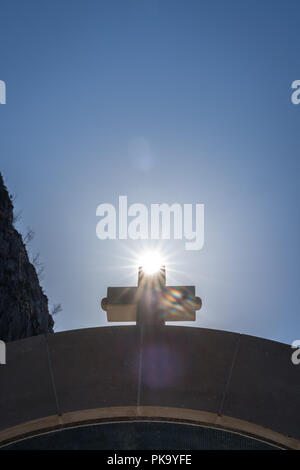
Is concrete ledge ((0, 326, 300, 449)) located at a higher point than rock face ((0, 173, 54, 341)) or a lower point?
lower

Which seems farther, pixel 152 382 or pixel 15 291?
pixel 15 291

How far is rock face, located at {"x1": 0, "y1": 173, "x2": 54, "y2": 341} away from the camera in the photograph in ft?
61.6

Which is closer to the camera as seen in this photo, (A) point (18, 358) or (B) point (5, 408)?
(B) point (5, 408)

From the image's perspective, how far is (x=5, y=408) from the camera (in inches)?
179

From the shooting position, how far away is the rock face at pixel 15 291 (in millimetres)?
18781

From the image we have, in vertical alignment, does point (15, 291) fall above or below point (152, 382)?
above

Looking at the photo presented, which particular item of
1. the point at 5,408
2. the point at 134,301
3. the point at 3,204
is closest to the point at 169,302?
the point at 134,301

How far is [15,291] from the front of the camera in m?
20.8

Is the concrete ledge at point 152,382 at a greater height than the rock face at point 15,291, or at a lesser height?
lesser

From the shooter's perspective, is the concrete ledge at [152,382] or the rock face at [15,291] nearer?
the concrete ledge at [152,382]

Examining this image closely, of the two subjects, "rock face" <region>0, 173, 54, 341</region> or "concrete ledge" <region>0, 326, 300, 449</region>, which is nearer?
"concrete ledge" <region>0, 326, 300, 449</region>

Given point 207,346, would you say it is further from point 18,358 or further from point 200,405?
point 18,358
